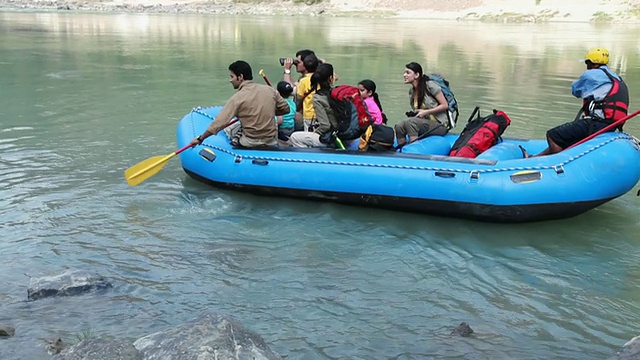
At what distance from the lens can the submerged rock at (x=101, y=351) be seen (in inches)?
136

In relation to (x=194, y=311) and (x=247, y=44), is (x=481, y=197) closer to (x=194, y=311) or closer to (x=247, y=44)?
(x=194, y=311)

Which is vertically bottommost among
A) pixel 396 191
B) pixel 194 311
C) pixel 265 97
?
pixel 194 311

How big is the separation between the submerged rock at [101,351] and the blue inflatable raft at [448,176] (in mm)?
3348

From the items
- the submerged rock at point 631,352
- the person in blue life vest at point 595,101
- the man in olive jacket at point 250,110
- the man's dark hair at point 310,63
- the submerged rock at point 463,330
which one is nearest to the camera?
the submerged rock at point 631,352

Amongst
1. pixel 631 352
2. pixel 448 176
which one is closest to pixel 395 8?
pixel 448 176

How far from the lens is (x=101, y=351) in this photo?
3508 mm

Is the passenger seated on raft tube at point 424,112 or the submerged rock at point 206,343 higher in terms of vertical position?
the passenger seated on raft tube at point 424,112

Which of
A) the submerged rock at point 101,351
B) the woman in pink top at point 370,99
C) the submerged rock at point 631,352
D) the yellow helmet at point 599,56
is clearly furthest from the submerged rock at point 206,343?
the yellow helmet at point 599,56

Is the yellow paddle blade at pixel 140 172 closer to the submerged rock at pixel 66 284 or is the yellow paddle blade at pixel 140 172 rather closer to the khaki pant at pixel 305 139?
the khaki pant at pixel 305 139

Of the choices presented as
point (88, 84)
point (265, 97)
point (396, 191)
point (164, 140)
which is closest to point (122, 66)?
point (88, 84)

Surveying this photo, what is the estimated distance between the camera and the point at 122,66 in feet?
59.9

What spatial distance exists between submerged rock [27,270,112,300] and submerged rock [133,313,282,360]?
1244 mm

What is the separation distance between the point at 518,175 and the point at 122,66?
14.6m

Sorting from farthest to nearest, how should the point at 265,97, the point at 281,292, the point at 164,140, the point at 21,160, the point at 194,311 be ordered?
the point at 164,140 < the point at 21,160 < the point at 265,97 < the point at 281,292 < the point at 194,311
